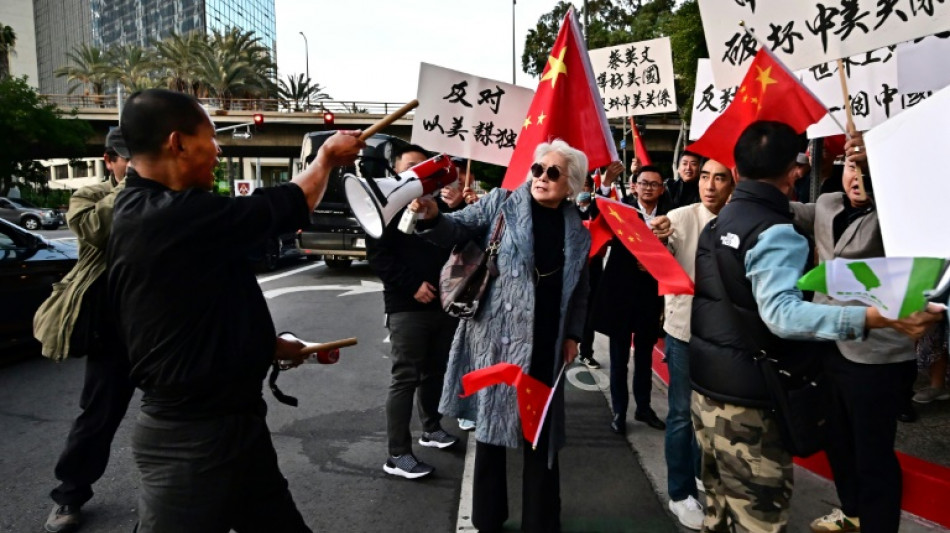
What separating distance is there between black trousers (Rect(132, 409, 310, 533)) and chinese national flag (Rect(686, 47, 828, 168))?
2562mm

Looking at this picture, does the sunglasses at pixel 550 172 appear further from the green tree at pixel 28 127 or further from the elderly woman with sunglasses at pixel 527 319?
the green tree at pixel 28 127

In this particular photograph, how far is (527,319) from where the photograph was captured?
9.17 feet

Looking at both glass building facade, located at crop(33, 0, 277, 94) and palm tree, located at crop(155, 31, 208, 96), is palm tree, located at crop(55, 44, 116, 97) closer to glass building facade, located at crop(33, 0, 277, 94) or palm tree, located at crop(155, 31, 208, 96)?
palm tree, located at crop(155, 31, 208, 96)

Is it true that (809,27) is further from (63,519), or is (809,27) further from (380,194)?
(63,519)

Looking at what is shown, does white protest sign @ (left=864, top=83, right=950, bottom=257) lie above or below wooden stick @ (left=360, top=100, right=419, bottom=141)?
below

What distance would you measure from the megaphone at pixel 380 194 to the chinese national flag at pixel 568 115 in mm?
1112

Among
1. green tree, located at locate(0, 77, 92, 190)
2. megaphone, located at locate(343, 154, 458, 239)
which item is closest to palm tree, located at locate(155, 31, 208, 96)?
green tree, located at locate(0, 77, 92, 190)

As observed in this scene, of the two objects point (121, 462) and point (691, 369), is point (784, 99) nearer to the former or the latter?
point (691, 369)

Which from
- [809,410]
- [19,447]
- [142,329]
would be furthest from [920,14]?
[19,447]

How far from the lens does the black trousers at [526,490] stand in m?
2.88

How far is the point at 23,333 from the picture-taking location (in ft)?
19.7

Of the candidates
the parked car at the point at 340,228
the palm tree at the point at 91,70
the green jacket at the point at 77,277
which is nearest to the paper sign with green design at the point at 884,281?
the green jacket at the point at 77,277

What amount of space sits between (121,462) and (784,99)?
4.30 meters

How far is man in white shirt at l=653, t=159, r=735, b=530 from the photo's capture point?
326 centimetres
